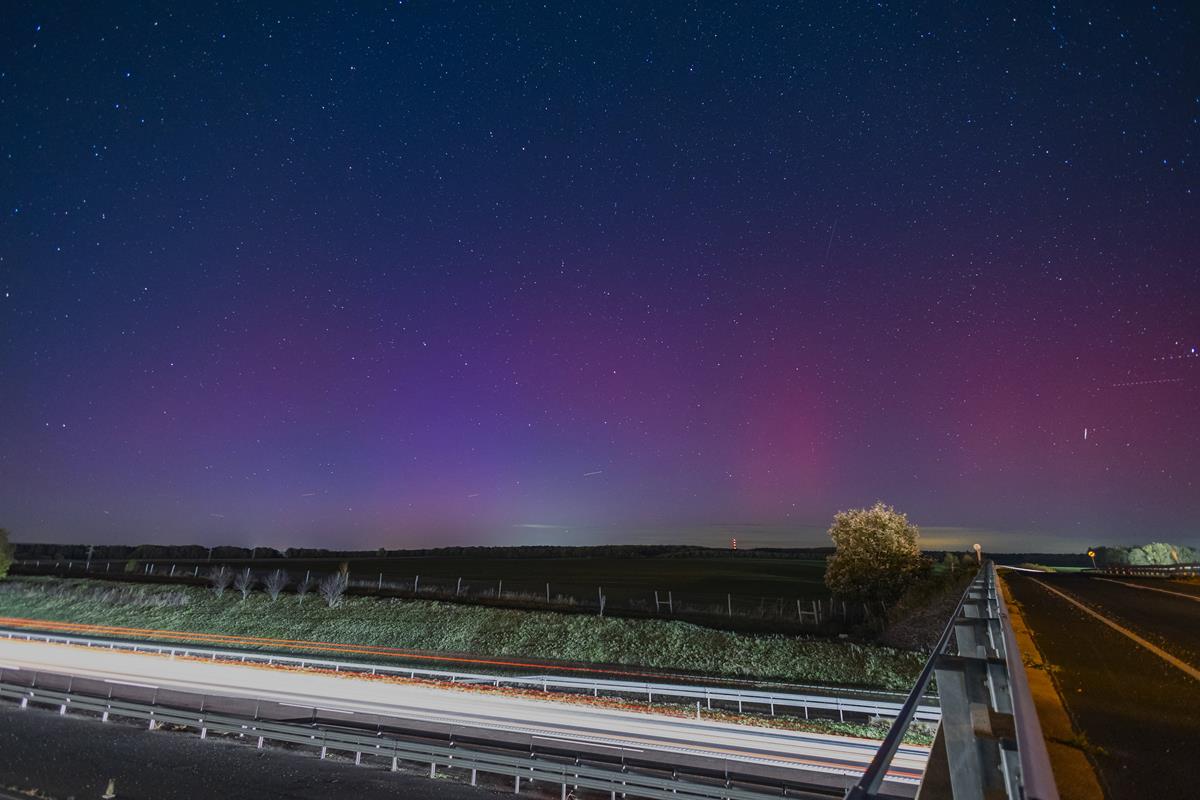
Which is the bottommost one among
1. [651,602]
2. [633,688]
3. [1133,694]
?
[651,602]

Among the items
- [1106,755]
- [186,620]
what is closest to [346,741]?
[1106,755]

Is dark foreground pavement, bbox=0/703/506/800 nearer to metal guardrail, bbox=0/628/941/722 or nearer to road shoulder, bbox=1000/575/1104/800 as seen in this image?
metal guardrail, bbox=0/628/941/722

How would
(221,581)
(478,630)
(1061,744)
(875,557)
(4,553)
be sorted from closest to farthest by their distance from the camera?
1. (1061,744)
2. (478,630)
3. (875,557)
4. (221,581)
5. (4,553)

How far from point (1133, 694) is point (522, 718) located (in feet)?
55.8

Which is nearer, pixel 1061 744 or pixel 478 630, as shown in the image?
pixel 1061 744

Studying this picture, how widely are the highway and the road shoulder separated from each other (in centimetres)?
740

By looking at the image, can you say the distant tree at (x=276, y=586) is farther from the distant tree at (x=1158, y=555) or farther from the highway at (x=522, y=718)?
the distant tree at (x=1158, y=555)

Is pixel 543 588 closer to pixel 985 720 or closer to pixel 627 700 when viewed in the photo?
pixel 627 700

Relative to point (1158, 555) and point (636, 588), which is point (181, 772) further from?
point (1158, 555)

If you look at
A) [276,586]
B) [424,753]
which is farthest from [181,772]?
[276,586]

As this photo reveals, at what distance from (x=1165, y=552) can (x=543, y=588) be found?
7442cm

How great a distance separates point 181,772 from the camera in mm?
16250

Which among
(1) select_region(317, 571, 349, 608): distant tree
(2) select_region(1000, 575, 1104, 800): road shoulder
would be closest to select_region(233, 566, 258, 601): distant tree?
(1) select_region(317, 571, 349, 608): distant tree

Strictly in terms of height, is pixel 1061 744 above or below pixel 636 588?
above
